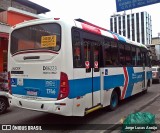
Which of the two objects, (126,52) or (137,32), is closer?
(126,52)

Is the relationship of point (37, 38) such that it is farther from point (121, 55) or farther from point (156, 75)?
point (156, 75)

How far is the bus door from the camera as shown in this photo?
7.09 m

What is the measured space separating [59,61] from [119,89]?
395 cm

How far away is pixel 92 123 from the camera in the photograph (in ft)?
23.7

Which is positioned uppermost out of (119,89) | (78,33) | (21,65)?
(78,33)

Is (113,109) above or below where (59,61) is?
below

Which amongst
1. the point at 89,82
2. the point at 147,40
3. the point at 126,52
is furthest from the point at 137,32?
the point at 89,82

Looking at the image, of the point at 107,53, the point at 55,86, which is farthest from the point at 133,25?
the point at 55,86

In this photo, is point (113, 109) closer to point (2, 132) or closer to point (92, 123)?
point (92, 123)

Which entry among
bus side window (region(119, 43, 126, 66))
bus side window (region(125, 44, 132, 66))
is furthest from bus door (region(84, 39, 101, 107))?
bus side window (region(125, 44, 132, 66))

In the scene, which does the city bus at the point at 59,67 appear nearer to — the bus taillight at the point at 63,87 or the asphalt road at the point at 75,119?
the bus taillight at the point at 63,87

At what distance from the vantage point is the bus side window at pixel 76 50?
21.2 feet

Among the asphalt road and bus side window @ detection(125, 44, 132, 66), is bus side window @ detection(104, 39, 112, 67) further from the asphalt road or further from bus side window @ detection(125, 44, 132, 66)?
bus side window @ detection(125, 44, 132, 66)

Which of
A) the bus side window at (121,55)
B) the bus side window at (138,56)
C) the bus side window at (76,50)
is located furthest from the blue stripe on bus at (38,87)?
the bus side window at (138,56)
